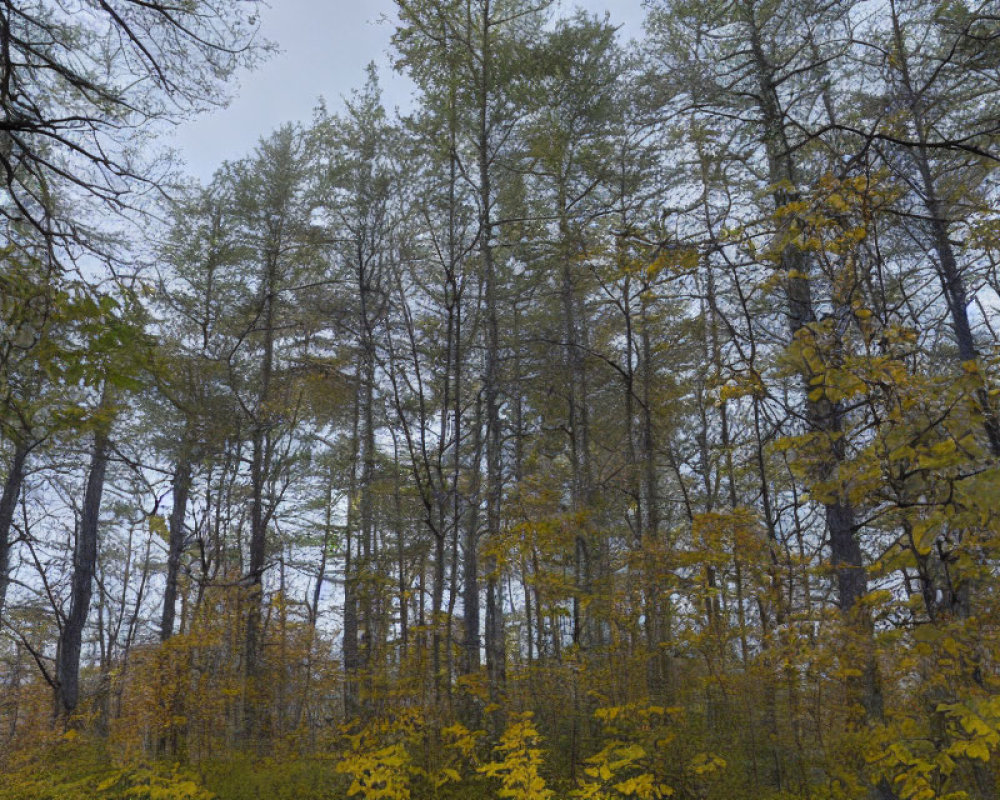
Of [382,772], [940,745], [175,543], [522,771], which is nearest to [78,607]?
[175,543]

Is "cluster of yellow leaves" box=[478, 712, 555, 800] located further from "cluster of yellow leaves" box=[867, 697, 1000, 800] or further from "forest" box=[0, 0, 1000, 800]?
"cluster of yellow leaves" box=[867, 697, 1000, 800]

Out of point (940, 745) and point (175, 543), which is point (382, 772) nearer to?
point (940, 745)

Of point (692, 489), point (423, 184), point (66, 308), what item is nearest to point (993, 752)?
point (66, 308)

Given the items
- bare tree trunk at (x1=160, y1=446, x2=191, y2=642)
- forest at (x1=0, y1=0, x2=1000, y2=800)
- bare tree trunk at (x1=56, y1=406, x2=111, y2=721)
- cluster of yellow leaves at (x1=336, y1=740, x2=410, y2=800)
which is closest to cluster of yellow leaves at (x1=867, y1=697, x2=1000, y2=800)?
forest at (x1=0, y1=0, x2=1000, y2=800)

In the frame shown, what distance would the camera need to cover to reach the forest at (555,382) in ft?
10.4

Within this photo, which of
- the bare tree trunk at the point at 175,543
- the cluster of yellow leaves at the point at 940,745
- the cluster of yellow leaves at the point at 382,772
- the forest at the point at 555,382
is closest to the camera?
the cluster of yellow leaves at the point at 940,745

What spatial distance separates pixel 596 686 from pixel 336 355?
843 cm

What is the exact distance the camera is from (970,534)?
11.1 ft

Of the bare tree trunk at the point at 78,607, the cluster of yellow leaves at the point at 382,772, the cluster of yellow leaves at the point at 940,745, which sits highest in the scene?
the bare tree trunk at the point at 78,607

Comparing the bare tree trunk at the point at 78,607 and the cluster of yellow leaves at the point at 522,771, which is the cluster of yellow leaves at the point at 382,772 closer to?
the cluster of yellow leaves at the point at 522,771

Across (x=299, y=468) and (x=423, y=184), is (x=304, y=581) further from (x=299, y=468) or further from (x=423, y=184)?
(x=423, y=184)

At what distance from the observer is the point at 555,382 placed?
35.6 feet

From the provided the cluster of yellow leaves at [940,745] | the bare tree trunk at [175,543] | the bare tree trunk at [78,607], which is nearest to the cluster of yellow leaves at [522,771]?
the cluster of yellow leaves at [940,745]

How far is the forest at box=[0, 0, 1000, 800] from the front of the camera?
Answer: 316 cm
